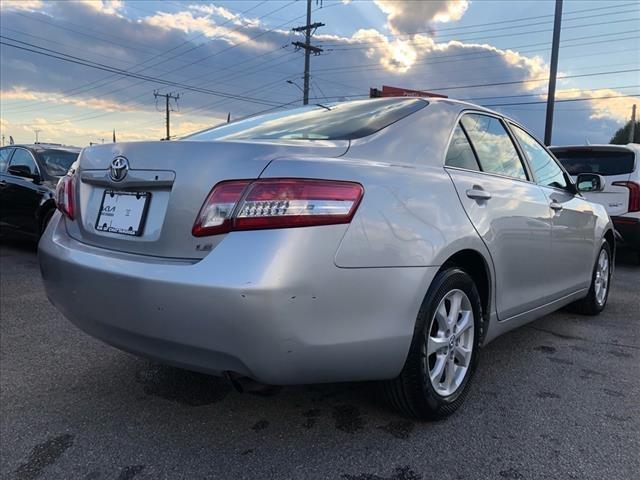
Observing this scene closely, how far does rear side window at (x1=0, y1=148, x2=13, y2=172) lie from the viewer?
7.79 meters

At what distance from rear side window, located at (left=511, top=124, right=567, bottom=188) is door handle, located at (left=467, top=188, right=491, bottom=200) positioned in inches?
39.0

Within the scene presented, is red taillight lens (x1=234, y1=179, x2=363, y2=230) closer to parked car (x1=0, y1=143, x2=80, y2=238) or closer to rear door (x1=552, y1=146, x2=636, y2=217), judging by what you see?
parked car (x1=0, y1=143, x2=80, y2=238)

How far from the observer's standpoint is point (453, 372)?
8.70 ft

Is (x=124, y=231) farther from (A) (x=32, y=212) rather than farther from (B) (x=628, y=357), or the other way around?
(A) (x=32, y=212)

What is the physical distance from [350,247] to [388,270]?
0.70ft

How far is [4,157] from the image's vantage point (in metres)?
7.94

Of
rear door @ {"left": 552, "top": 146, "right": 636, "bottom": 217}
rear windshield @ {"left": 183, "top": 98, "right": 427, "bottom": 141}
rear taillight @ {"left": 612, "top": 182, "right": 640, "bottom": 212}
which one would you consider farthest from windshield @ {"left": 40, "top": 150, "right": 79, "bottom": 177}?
rear taillight @ {"left": 612, "top": 182, "right": 640, "bottom": 212}

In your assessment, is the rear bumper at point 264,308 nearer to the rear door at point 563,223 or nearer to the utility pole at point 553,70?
the rear door at point 563,223

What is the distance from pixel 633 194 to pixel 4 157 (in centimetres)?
883

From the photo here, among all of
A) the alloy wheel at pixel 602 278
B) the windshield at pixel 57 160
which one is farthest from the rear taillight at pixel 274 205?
the windshield at pixel 57 160

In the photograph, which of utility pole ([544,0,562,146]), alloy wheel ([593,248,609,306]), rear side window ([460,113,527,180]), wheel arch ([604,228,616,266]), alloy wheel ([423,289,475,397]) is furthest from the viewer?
utility pole ([544,0,562,146])

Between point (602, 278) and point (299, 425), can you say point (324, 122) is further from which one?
point (602, 278)

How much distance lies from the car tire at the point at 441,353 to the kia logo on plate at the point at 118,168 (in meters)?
1.40

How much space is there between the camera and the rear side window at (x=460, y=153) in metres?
2.70
